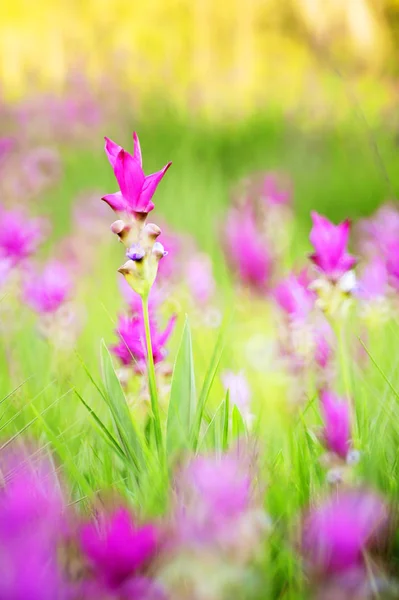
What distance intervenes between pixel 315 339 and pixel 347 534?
676 mm

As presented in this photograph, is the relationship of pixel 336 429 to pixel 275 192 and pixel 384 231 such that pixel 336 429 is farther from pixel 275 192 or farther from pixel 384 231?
pixel 275 192

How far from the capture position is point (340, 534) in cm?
45

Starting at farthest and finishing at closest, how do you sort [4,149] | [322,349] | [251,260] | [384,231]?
[4,149] < [384,231] < [251,260] < [322,349]

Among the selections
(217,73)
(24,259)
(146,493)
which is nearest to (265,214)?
(24,259)

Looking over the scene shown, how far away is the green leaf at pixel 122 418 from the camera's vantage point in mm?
769

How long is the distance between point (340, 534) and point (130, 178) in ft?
1.37

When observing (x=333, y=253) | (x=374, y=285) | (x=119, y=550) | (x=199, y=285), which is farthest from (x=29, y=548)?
(x=199, y=285)

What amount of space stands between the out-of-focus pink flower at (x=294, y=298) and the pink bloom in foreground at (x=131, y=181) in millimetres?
416

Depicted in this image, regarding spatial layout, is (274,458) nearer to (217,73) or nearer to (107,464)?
(107,464)

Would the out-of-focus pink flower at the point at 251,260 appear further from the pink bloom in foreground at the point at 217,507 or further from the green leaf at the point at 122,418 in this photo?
the pink bloom in foreground at the point at 217,507

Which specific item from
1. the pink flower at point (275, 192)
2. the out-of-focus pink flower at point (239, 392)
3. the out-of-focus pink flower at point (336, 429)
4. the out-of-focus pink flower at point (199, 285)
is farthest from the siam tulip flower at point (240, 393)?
the pink flower at point (275, 192)

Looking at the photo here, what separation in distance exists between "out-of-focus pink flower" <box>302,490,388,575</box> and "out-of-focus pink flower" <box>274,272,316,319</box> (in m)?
0.57

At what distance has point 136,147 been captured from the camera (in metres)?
0.73

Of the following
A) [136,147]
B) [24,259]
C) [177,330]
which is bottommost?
[136,147]
